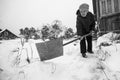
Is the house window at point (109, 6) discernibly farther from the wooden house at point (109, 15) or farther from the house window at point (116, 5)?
the house window at point (116, 5)

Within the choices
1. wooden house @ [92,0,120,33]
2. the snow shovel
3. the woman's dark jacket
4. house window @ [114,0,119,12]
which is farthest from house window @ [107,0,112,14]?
the snow shovel

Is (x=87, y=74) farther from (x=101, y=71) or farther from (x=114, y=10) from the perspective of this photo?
(x=114, y=10)

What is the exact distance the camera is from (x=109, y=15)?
5.53 meters

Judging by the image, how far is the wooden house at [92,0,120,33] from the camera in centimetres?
523

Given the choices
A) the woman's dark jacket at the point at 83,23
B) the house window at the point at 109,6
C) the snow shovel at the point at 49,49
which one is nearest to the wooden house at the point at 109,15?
the house window at the point at 109,6

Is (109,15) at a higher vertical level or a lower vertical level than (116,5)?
lower

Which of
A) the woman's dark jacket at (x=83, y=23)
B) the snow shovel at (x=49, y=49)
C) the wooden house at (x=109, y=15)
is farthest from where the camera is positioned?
the wooden house at (x=109, y=15)

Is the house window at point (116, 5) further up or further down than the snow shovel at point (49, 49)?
further up

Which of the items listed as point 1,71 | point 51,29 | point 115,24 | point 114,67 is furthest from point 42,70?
point 51,29

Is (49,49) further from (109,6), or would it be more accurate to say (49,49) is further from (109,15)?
(109,6)

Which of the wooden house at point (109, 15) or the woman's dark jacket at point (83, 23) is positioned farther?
the wooden house at point (109, 15)

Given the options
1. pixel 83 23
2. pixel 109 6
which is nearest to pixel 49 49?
pixel 83 23

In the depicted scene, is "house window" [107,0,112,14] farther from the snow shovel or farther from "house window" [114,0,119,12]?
the snow shovel

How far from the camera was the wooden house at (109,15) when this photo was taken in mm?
5230
